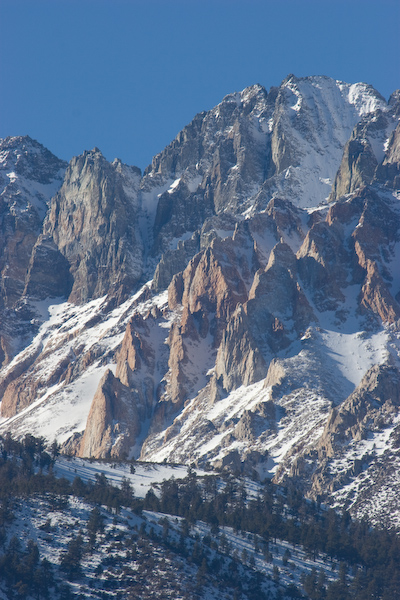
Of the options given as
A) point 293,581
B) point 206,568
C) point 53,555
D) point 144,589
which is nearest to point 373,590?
point 293,581

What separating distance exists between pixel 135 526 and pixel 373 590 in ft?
141

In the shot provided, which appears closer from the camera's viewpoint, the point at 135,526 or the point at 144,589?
the point at 144,589

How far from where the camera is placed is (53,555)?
172 meters

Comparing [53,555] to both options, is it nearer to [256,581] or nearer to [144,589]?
[144,589]

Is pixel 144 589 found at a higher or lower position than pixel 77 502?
lower

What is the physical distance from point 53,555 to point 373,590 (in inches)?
2175

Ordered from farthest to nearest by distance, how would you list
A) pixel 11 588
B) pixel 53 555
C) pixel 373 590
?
pixel 373 590 < pixel 53 555 < pixel 11 588

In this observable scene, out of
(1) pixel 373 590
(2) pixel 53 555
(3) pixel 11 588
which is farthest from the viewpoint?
(1) pixel 373 590

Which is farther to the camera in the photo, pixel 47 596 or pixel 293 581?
pixel 293 581

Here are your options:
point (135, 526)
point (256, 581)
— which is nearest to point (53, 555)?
point (135, 526)

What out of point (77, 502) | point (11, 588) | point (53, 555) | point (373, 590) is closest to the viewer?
point (11, 588)

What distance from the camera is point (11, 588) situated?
15862 cm

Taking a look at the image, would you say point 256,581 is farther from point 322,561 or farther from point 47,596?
point 47,596

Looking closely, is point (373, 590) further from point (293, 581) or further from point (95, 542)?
point (95, 542)
